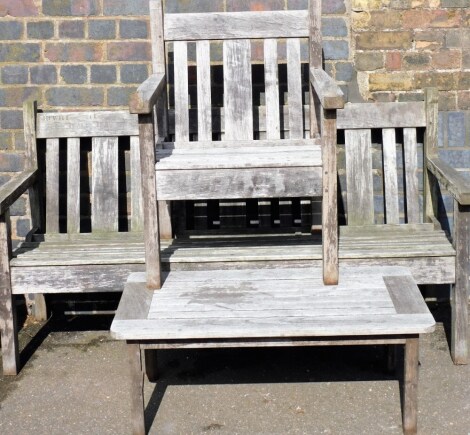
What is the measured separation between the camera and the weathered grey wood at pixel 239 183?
3244 millimetres

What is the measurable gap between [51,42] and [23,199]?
0.85 meters

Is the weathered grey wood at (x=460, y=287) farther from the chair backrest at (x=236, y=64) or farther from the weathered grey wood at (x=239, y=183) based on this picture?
the chair backrest at (x=236, y=64)

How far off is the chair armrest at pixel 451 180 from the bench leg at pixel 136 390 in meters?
1.50

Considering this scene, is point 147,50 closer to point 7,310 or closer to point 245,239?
point 245,239

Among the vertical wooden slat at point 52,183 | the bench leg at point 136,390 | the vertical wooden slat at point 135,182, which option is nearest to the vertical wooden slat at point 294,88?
the vertical wooden slat at point 135,182

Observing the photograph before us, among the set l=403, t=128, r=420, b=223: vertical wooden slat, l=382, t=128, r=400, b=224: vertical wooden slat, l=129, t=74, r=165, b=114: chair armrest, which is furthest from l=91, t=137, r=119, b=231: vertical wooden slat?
l=403, t=128, r=420, b=223: vertical wooden slat

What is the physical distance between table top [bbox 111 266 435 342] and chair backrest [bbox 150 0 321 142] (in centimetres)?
91

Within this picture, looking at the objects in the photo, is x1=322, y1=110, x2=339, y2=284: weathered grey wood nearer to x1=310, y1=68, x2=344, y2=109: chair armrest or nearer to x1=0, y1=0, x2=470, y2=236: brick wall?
x1=310, y1=68, x2=344, y2=109: chair armrest

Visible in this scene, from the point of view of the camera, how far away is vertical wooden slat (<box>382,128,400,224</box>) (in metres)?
4.06

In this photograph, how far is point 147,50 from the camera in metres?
4.20

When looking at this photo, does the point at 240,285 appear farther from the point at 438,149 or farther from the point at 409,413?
the point at 438,149

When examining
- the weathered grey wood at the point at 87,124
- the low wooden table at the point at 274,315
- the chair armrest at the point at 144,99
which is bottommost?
the low wooden table at the point at 274,315

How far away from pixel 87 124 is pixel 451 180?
1.84 m

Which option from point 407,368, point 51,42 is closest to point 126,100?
point 51,42
